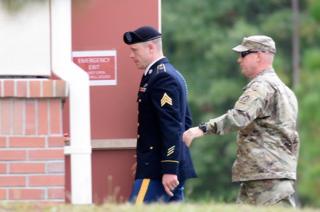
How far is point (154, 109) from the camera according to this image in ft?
33.6

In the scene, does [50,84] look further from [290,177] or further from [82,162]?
[290,177]

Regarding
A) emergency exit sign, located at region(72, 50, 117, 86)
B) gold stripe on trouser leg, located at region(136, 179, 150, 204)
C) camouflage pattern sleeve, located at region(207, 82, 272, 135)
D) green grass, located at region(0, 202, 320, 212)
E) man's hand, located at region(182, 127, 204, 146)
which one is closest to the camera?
green grass, located at region(0, 202, 320, 212)

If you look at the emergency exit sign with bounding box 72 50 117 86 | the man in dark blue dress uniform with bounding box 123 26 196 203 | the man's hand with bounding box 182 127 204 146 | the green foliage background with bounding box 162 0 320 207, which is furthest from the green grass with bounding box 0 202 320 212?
the green foliage background with bounding box 162 0 320 207

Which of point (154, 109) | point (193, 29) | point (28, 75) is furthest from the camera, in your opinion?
point (193, 29)

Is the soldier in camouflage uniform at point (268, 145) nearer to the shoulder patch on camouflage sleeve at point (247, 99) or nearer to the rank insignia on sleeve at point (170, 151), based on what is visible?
the shoulder patch on camouflage sleeve at point (247, 99)

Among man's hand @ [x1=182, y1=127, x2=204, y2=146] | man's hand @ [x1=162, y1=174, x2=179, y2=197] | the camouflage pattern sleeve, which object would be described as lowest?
man's hand @ [x1=162, y1=174, x2=179, y2=197]

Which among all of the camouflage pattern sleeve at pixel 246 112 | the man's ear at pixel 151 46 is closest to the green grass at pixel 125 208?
the camouflage pattern sleeve at pixel 246 112

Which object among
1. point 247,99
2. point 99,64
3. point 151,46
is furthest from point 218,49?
point 247,99

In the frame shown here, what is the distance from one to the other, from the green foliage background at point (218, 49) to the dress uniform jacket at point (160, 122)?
105 ft

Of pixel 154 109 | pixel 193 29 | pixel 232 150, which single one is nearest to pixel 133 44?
pixel 154 109

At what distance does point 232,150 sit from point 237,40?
3.44 meters

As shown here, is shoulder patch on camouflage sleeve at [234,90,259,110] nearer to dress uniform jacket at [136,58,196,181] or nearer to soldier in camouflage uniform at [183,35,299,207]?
soldier in camouflage uniform at [183,35,299,207]

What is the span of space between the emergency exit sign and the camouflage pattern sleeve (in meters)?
1.17

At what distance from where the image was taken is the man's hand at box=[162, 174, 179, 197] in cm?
1013
